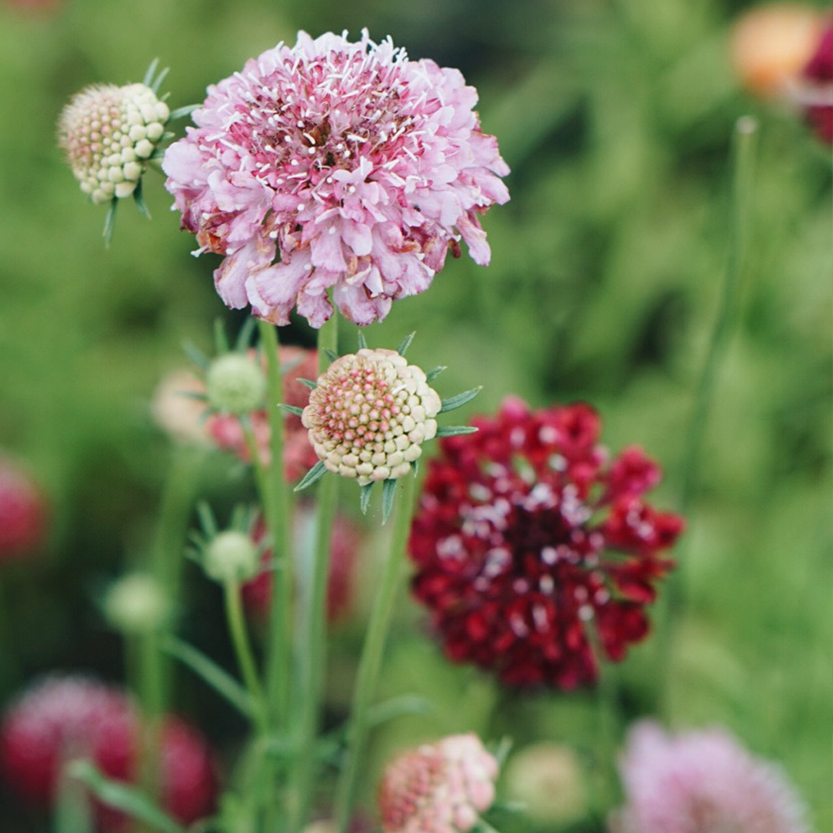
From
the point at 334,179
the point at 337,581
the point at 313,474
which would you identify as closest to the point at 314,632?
the point at 313,474

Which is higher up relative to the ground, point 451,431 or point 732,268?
point 732,268

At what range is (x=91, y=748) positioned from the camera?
113 cm

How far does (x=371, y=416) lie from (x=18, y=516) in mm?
1021

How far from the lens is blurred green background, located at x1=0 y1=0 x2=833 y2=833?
1406 mm

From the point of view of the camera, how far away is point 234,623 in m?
0.68

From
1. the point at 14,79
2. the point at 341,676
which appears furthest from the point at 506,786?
the point at 14,79

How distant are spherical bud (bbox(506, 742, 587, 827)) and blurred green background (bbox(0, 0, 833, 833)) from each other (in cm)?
26

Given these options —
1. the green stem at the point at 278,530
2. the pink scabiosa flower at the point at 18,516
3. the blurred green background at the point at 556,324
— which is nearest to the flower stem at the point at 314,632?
the green stem at the point at 278,530

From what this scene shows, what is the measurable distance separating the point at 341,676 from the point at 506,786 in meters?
0.55

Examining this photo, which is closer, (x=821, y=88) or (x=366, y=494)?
(x=366, y=494)

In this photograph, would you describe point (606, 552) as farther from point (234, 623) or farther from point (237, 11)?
point (237, 11)

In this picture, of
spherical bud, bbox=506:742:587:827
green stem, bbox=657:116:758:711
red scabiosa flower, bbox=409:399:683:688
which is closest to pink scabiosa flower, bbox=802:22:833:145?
green stem, bbox=657:116:758:711

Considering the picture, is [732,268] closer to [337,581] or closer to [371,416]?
[371,416]

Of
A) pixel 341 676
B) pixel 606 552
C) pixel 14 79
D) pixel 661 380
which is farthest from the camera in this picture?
pixel 14 79
